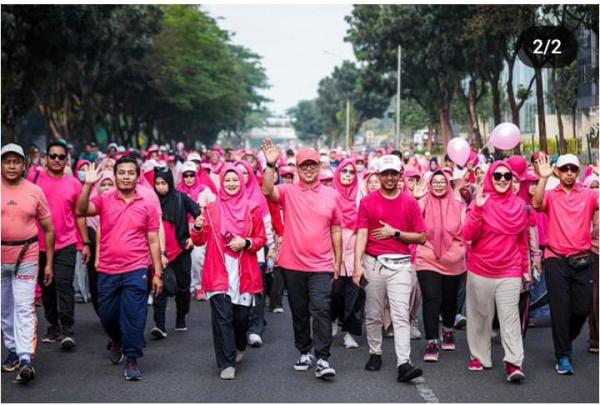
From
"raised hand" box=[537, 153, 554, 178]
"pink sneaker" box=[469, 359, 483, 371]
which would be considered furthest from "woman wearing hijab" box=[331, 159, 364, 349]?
"raised hand" box=[537, 153, 554, 178]

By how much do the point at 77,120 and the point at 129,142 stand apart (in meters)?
16.2

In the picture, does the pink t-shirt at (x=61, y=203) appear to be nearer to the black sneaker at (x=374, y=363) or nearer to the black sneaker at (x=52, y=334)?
the black sneaker at (x=52, y=334)

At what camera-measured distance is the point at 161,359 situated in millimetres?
9070

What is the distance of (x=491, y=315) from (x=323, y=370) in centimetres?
153

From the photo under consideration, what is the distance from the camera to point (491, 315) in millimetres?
8539

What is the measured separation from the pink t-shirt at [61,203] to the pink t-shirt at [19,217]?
A: 1204 millimetres

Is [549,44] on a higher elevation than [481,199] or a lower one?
higher

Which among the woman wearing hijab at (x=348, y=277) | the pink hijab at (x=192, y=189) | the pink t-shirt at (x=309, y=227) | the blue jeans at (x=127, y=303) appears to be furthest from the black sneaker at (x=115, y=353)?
the pink hijab at (x=192, y=189)

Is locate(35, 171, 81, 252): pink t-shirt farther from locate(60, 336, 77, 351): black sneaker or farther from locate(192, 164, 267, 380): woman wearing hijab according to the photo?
locate(192, 164, 267, 380): woman wearing hijab

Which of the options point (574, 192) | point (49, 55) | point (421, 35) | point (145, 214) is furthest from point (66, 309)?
point (421, 35)

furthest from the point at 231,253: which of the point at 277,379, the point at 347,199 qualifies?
the point at 347,199

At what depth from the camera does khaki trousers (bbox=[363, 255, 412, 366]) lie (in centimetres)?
815

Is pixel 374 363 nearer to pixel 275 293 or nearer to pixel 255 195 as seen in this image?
pixel 255 195

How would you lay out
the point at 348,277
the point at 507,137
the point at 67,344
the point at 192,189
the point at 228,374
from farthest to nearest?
the point at 192,189, the point at 507,137, the point at 348,277, the point at 67,344, the point at 228,374
